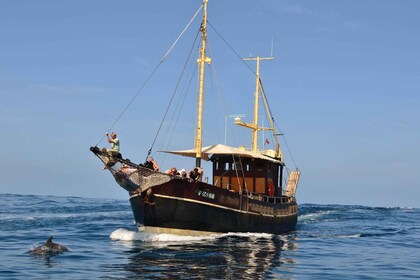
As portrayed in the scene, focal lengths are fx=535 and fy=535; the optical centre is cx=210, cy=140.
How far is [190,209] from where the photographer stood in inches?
1057

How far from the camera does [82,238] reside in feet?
92.9

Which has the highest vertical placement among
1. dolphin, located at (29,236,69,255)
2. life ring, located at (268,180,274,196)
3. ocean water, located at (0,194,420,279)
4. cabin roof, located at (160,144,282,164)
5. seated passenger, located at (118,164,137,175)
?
cabin roof, located at (160,144,282,164)

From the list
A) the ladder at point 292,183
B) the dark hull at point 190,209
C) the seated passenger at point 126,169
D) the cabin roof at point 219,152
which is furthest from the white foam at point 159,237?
the ladder at point 292,183

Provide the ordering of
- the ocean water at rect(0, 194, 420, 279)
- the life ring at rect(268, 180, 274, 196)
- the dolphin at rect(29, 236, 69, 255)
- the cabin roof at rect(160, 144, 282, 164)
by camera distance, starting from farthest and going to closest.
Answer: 1. the life ring at rect(268, 180, 274, 196)
2. the cabin roof at rect(160, 144, 282, 164)
3. the dolphin at rect(29, 236, 69, 255)
4. the ocean water at rect(0, 194, 420, 279)

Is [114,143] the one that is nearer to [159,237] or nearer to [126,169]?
[126,169]

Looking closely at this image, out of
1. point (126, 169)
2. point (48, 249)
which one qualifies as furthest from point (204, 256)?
point (126, 169)

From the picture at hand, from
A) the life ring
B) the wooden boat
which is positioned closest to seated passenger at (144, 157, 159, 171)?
Answer: the wooden boat

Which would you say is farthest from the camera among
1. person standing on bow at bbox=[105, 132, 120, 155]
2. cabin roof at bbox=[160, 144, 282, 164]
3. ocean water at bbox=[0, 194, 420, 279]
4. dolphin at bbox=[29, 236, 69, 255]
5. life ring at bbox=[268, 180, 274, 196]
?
life ring at bbox=[268, 180, 274, 196]

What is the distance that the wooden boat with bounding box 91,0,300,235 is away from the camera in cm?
2627

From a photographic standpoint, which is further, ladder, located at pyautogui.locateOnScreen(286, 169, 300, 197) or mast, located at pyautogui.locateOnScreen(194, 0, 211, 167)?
ladder, located at pyautogui.locateOnScreen(286, 169, 300, 197)

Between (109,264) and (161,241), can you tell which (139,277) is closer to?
(109,264)

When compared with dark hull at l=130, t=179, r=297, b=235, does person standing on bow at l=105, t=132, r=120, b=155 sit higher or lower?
higher

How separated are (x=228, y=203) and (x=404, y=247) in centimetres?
1002

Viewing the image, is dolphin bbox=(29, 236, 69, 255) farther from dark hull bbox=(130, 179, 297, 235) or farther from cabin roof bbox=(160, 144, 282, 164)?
cabin roof bbox=(160, 144, 282, 164)
